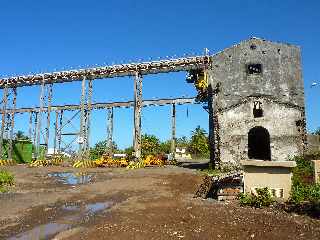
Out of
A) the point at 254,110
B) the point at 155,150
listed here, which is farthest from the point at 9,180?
the point at 155,150

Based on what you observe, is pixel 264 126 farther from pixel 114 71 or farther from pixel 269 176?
pixel 114 71

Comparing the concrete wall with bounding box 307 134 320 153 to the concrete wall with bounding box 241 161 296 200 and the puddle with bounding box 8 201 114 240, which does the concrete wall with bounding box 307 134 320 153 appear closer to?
the concrete wall with bounding box 241 161 296 200

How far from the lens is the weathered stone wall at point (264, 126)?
794 inches

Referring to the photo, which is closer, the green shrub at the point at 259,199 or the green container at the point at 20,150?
the green shrub at the point at 259,199

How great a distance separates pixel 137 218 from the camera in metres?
8.29

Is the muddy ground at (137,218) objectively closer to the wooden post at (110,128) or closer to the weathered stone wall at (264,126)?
the weathered stone wall at (264,126)

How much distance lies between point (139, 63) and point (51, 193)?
1717 centimetres

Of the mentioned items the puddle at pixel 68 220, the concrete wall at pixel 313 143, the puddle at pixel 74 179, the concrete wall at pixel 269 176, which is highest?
the concrete wall at pixel 313 143

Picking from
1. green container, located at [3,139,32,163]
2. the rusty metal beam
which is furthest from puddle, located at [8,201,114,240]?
green container, located at [3,139,32,163]

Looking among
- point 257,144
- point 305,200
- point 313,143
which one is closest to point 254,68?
point 313,143

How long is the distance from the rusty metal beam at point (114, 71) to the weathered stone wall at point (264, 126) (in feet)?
17.9

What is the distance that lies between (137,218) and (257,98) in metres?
14.7

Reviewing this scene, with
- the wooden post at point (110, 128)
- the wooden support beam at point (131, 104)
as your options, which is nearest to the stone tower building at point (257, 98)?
the wooden support beam at point (131, 104)

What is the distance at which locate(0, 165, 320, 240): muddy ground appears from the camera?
6797 millimetres
